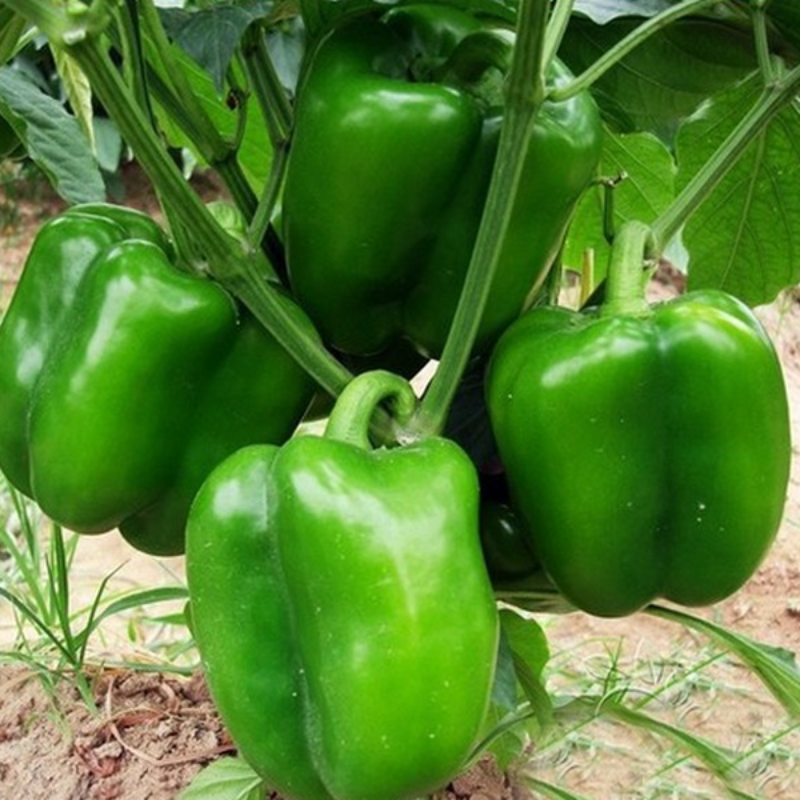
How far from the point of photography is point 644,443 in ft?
2.96

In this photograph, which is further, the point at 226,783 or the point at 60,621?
the point at 60,621

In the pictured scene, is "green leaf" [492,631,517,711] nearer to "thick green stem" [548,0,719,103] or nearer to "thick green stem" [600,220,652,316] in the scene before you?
"thick green stem" [600,220,652,316]

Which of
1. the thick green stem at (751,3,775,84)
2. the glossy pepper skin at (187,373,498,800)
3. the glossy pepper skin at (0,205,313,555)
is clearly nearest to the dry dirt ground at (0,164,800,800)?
the glossy pepper skin at (0,205,313,555)

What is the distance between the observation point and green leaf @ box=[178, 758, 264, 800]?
4.15 feet

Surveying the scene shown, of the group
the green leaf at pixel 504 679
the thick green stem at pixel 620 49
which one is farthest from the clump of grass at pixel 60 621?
the thick green stem at pixel 620 49

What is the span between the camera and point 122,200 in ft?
15.0

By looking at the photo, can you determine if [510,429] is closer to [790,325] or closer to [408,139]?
[408,139]

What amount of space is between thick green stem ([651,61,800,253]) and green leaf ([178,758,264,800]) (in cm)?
62

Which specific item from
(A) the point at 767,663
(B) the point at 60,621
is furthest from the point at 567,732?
(B) the point at 60,621

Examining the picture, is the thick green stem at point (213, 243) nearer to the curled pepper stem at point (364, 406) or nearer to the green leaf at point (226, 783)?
the curled pepper stem at point (364, 406)

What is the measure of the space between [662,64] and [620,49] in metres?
0.19

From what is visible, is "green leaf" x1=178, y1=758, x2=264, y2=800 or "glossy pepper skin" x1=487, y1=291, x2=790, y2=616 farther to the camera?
"green leaf" x1=178, y1=758, x2=264, y2=800

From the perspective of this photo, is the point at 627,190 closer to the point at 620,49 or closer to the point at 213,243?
the point at 620,49

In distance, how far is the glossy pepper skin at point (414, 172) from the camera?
37.0 inches
